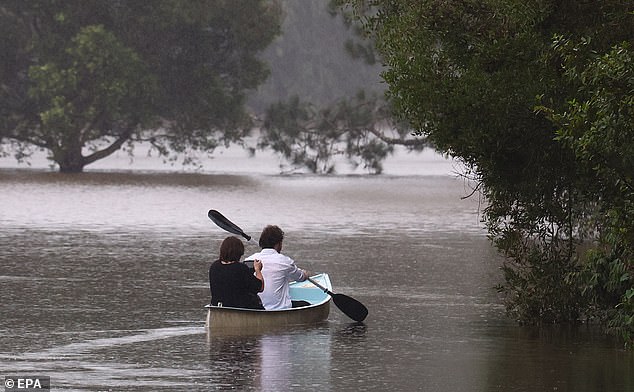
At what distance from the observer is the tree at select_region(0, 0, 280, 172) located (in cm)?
6706

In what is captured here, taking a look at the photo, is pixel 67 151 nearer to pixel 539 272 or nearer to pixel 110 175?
pixel 110 175

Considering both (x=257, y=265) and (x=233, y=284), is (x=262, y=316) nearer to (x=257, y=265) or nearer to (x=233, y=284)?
(x=233, y=284)

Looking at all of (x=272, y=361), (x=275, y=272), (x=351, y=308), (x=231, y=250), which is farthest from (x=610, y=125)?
(x=351, y=308)

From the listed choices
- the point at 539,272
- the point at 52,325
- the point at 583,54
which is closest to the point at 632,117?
the point at 583,54

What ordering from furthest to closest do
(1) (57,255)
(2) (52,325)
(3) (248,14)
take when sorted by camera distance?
(3) (248,14) < (1) (57,255) < (2) (52,325)

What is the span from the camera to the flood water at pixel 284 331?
1341cm

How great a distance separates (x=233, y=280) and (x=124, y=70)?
52.5 metres

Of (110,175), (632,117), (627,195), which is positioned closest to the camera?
(632,117)

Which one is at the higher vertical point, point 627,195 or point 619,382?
point 627,195

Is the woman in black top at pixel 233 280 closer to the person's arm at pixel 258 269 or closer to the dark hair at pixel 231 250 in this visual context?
the dark hair at pixel 231 250

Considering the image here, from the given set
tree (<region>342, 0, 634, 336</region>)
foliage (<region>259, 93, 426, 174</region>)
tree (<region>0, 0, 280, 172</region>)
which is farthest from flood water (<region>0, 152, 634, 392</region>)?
foliage (<region>259, 93, 426, 174</region>)

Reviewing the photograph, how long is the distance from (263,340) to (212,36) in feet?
193

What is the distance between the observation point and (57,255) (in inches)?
1036

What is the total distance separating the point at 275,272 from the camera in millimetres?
16688
